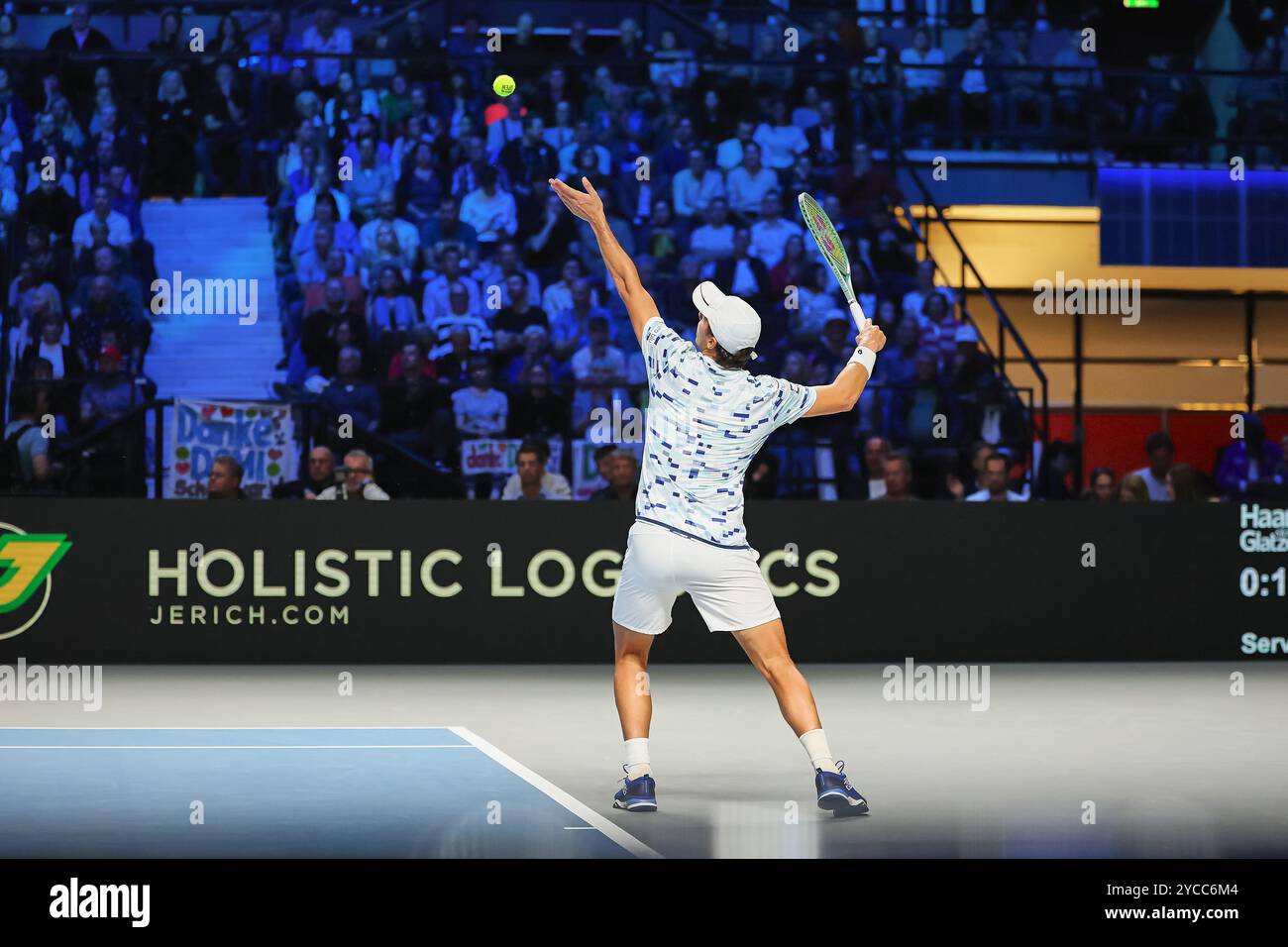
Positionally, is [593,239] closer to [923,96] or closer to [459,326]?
[459,326]

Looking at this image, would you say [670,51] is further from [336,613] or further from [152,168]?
[336,613]

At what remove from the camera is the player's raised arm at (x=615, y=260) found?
7266 millimetres

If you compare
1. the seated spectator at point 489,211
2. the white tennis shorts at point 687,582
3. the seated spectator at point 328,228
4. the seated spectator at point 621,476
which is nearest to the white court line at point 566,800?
the white tennis shorts at point 687,582

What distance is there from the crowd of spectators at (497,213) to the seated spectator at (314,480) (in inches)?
22.2

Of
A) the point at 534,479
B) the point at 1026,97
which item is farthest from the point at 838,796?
the point at 1026,97

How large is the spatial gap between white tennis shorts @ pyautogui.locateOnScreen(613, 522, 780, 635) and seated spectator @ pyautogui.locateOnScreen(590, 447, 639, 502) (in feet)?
21.9

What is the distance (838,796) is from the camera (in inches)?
273

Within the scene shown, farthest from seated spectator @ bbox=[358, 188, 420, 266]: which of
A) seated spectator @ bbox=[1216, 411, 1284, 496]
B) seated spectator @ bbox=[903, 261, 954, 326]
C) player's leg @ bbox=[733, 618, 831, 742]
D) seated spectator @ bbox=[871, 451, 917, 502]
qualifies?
player's leg @ bbox=[733, 618, 831, 742]

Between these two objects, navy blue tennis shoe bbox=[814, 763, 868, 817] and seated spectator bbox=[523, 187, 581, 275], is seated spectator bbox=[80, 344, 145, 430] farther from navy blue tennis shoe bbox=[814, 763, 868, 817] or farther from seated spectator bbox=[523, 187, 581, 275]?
navy blue tennis shoe bbox=[814, 763, 868, 817]

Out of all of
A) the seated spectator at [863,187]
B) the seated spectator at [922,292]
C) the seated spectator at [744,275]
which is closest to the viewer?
the seated spectator at [744,275]

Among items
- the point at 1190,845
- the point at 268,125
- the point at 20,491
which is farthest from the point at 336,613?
the point at 1190,845

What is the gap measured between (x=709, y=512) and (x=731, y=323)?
70 centimetres

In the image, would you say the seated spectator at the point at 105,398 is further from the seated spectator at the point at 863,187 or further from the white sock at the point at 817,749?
the white sock at the point at 817,749

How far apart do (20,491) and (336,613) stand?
8.65ft
